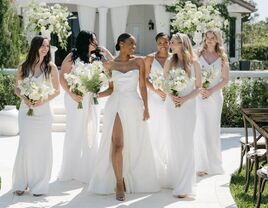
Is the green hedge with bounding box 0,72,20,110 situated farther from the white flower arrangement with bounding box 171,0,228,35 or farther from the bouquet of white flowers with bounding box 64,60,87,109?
the bouquet of white flowers with bounding box 64,60,87,109

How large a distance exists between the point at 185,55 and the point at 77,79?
152 cm

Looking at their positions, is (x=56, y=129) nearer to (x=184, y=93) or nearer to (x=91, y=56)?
(x=91, y=56)

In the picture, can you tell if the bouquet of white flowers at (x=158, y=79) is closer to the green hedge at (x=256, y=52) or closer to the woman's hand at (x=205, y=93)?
the woman's hand at (x=205, y=93)

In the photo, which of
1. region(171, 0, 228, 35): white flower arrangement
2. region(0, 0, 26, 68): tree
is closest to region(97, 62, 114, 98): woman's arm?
region(171, 0, 228, 35): white flower arrangement

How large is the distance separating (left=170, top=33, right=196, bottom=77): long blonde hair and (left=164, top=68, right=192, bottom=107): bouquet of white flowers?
0.15 m

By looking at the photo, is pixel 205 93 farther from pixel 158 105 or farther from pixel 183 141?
pixel 183 141

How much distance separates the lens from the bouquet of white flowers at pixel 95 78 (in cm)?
790

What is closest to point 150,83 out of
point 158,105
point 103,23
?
point 158,105

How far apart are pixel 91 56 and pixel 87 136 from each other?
1230mm

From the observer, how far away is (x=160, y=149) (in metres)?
9.16

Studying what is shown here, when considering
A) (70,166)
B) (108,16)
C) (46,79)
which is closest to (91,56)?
(46,79)

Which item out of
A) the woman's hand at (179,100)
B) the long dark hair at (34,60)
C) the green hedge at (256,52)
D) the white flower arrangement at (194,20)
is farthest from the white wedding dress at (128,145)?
the green hedge at (256,52)

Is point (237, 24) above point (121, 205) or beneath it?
above

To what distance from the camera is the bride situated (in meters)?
7.91
